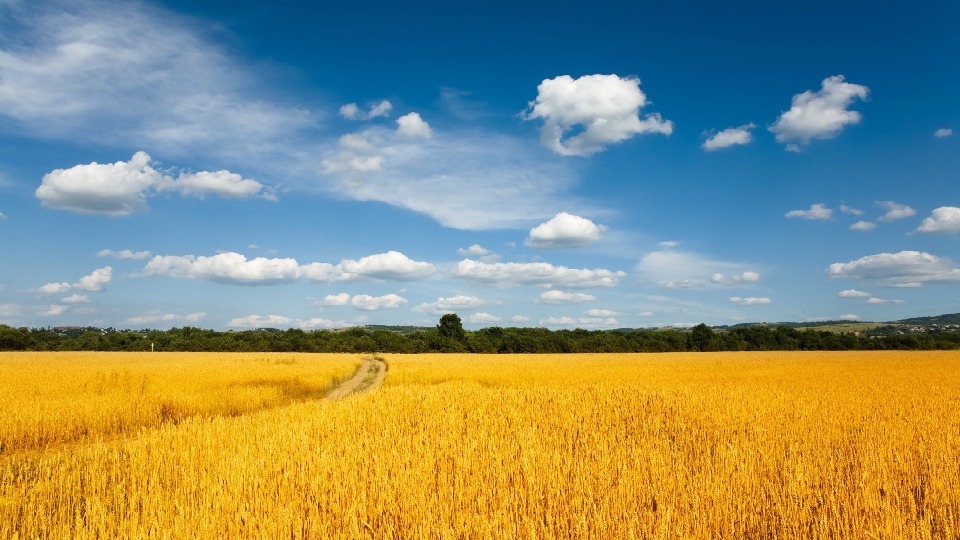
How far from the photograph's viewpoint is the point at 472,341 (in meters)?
90.9

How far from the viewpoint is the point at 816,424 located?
386 inches

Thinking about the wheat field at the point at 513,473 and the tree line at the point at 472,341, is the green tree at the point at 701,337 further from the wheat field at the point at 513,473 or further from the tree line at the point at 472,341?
the wheat field at the point at 513,473

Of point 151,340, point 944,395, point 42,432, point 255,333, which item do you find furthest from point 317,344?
point 944,395

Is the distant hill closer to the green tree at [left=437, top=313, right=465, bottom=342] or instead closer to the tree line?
the tree line

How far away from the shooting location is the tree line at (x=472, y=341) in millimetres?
85250

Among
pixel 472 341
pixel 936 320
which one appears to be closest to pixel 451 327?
pixel 472 341

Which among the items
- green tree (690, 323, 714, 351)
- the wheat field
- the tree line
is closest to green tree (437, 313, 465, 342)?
the tree line

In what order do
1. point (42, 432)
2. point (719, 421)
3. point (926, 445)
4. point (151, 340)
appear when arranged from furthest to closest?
point (151, 340) → point (42, 432) → point (719, 421) → point (926, 445)

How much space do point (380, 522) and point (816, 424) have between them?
9072mm

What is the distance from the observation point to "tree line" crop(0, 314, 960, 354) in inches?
3356

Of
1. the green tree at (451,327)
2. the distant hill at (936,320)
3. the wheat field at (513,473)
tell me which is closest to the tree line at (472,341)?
the green tree at (451,327)

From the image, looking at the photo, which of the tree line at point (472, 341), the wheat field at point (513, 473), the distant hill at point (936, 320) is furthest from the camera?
the distant hill at point (936, 320)

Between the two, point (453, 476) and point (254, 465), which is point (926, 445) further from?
point (254, 465)

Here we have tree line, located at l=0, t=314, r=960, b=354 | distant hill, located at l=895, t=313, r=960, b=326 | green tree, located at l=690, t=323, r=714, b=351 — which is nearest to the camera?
tree line, located at l=0, t=314, r=960, b=354
